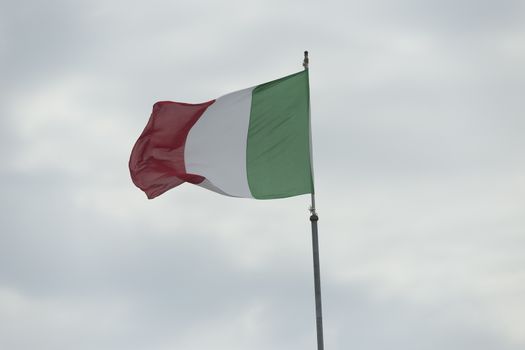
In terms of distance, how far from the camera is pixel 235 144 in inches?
1196

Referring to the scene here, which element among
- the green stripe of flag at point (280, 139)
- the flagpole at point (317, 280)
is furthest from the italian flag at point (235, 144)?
the flagpole at point (317, 280)

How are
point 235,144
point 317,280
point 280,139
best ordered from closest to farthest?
point 317,280
point 280,139
point 235,144

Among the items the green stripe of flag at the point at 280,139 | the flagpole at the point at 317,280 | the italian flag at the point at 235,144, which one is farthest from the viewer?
the italian flag at the point at 235,144

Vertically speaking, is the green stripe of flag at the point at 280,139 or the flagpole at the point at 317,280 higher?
the green stripe of flag at the point at 280,139

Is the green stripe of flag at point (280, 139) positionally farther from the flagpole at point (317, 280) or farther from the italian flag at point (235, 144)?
the flagpole at point (317, 280)

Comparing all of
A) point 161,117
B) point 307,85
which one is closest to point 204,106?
point 161,117

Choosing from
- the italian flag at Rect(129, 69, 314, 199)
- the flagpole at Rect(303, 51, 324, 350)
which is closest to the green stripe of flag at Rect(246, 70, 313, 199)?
the italian flag at Rect(129, 69, 314, 199)

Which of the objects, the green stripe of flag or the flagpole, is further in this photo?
the green stripe of flag

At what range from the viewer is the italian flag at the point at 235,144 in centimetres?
2898

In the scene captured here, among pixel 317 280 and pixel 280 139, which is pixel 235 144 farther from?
pixel 317 280

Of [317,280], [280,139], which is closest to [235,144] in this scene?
[280,139]

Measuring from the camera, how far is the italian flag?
95.1ft

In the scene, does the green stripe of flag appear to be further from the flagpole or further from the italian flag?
the flagpole

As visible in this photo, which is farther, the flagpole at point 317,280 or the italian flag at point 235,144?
the italian flag at point 235,144
